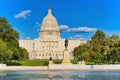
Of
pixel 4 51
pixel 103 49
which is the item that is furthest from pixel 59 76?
pixel 103 49

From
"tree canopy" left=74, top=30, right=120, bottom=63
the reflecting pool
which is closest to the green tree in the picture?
the reflecting pool

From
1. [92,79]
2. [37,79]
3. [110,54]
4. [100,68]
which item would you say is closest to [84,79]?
[92,79]

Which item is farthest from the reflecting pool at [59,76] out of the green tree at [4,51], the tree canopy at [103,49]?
the tree canopy at [103,49]

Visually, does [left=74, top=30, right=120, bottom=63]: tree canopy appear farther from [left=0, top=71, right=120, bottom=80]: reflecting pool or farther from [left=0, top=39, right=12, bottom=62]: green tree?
[left=0, top=71, right=120, bottom=80]: reflecting pool

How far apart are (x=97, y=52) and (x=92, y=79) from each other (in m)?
49.6

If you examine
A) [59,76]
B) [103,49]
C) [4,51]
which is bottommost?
[59,76]

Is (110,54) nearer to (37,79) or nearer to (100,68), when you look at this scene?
(100,68)

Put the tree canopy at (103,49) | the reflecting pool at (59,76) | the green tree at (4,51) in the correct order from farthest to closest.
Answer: the tree canopy at (103,49)
the green tree at (4,51)
the reflecting pool at (59,76)

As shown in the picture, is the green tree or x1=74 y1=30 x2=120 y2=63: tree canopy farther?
x1=74 y1=30 x2=120 y2=63: tree canopy

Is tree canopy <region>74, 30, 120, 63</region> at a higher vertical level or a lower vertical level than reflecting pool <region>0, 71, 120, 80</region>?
higher

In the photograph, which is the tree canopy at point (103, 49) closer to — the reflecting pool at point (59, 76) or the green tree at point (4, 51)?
the green tree at point (4, 51)

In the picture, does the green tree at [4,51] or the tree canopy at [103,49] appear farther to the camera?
the tree canopy at [103,49]

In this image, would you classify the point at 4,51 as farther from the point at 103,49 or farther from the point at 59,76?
the point at 59,76

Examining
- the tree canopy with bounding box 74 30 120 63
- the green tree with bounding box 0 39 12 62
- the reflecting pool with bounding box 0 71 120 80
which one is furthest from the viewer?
the tree canopy with bounding box 74 30 120 63
